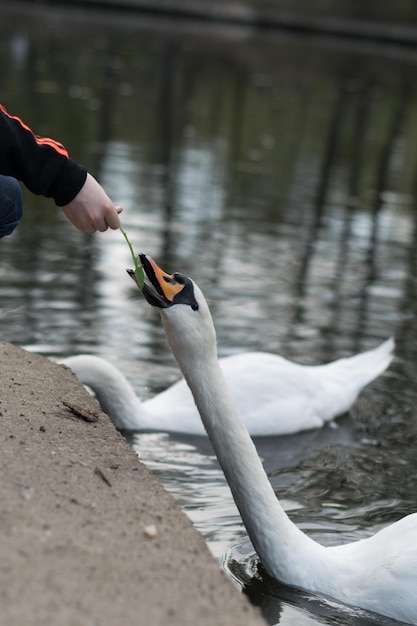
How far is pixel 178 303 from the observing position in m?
3.83

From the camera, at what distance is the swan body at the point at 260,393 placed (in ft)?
19.6

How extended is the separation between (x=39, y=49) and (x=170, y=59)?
3.61 meters

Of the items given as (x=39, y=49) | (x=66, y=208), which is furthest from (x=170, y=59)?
(x=66, y=208)

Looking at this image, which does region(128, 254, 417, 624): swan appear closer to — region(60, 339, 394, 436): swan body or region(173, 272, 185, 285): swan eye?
region(173, 272, 185, 285): swan eye

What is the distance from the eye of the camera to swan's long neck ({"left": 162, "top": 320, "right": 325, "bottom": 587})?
404 centimetres

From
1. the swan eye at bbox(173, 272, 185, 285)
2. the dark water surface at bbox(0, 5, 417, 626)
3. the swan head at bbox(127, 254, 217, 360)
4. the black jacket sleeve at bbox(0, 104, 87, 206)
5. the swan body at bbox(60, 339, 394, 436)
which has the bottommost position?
the dark water surface at bbox(0, 5, 417, 626)

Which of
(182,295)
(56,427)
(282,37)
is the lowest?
(282,37)

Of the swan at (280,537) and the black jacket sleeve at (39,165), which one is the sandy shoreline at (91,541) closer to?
the swan at (280,537)

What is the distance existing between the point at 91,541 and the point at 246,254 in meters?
6.82

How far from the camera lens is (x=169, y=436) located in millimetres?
6156

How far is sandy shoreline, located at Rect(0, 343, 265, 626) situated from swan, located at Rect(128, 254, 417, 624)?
379mm

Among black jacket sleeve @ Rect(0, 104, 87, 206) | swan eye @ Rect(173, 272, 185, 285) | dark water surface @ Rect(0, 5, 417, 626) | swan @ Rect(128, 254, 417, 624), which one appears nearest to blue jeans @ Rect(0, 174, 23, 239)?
black jacket sleeve @ Rect(0, 104, 87, 206)

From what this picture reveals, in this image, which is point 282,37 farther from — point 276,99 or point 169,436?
point 169,436

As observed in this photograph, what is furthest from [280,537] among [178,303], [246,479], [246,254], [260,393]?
[246,254]
